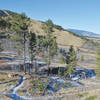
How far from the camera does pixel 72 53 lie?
4444cm

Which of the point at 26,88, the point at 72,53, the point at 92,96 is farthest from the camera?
the point at 72,53

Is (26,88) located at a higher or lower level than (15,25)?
lower

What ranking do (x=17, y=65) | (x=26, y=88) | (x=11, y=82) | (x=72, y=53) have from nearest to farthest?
(x=26, y=88) < (x=11, y=82) < (x=72, y=53) < (x=17, y=65)

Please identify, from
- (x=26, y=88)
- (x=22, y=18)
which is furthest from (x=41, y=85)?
(x=22, y=18)

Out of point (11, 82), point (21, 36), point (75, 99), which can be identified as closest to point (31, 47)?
point (21, 36)

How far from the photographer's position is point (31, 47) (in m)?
40.6

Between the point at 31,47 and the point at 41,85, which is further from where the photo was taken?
the point at 31,47

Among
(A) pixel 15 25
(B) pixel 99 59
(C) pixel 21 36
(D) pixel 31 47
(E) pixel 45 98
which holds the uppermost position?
(A) pixel 15 25

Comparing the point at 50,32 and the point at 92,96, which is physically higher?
the point at 50,32

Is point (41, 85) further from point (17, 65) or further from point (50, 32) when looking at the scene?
point (17, 65)

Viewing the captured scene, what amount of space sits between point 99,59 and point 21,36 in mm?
21858

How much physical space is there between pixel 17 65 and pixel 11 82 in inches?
820

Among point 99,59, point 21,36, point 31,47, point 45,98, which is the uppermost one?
point 21,36

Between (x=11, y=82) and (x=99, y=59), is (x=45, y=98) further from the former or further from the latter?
(x=99, y=59)
